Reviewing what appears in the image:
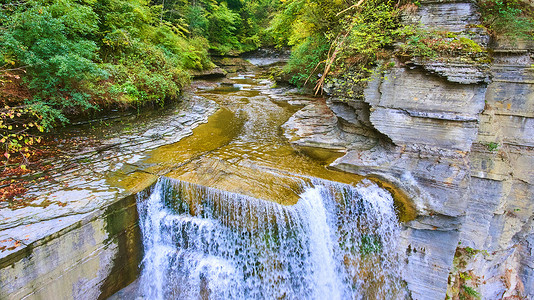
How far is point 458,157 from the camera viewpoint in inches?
205

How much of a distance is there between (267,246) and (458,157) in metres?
4.41

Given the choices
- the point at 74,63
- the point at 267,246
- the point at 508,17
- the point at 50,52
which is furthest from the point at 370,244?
the point at 50,52

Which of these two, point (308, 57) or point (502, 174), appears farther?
point (308, 57)

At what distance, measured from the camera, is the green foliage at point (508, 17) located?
17.2 ft

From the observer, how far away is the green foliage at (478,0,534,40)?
524cm

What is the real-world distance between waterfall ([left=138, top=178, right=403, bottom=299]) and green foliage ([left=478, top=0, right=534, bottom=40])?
454cm

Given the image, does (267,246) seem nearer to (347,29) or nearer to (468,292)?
(468,292)

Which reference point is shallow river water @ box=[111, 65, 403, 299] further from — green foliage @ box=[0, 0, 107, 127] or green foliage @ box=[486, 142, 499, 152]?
green foliage @ box=[0, 0, 107, 127]

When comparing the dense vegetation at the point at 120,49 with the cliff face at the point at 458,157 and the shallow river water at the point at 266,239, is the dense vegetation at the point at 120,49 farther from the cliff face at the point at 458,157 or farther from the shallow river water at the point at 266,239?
the shallow river water at the point at 266,239

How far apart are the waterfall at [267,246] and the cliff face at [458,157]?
2.50ft

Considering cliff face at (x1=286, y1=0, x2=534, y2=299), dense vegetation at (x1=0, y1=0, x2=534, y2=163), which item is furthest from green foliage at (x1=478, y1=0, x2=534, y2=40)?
cliff face at (x1=286, y1=0, x2=534, y2=299)

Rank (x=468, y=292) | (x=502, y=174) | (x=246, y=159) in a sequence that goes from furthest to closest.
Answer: (x=246, y=159) → (x=468, y=292) → (x=502, y=174)

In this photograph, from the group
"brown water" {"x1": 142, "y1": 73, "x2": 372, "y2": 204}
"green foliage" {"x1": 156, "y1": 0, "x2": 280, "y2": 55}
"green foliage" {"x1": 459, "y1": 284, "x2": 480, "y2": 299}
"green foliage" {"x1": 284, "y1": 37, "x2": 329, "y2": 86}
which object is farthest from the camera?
"green foliage" {"x1": 156, "y1": 0, "x2": 280, "y2": 55}

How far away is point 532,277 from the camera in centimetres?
642
